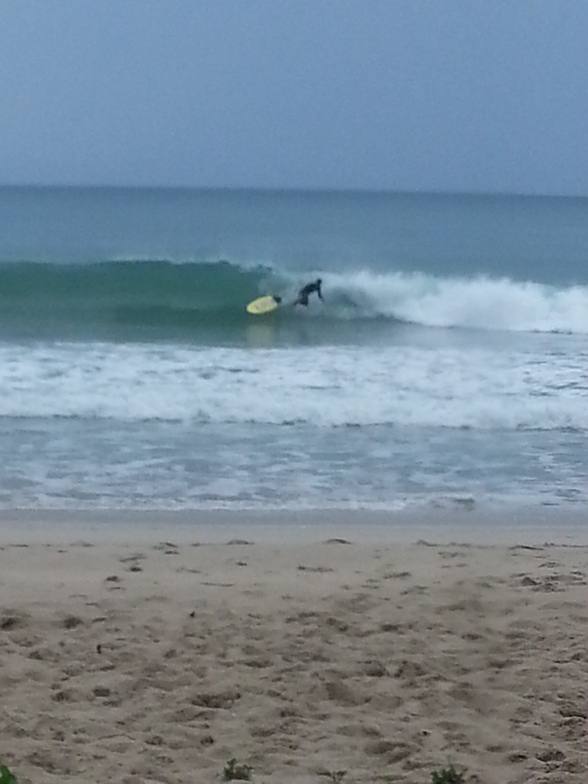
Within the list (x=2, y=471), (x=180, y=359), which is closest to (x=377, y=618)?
(x=2, y=471)

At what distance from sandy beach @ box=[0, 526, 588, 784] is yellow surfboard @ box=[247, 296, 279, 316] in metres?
10.9

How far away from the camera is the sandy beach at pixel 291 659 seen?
2.96 meters

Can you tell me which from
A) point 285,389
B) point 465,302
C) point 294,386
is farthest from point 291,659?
point 465,302

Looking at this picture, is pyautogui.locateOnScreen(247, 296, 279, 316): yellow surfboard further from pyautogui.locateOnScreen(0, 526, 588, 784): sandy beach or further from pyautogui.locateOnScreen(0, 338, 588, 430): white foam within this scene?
pyautogui.locateOnScreen(0, 526, 588, 784): sandy beach

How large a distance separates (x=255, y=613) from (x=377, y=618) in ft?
1.64

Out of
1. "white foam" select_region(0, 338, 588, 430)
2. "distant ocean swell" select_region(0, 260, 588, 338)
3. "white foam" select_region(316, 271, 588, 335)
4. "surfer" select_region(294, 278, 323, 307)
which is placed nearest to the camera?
"white foam" select_region(0, 338, 588, 430)

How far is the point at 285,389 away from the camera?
29.2 ft

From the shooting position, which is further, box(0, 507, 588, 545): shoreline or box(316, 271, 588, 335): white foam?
box(316, 271, 588, 335): white foam

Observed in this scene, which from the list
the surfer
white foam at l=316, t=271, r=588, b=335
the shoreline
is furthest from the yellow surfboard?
the shoreline

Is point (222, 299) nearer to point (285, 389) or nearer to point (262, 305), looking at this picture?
point (262, 305)

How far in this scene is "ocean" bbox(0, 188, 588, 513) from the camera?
6.15m

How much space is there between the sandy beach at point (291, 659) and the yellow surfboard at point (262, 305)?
35.7 ft

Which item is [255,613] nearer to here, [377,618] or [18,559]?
[377,618]

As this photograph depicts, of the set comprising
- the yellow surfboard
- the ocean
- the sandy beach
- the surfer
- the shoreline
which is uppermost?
the surfer
